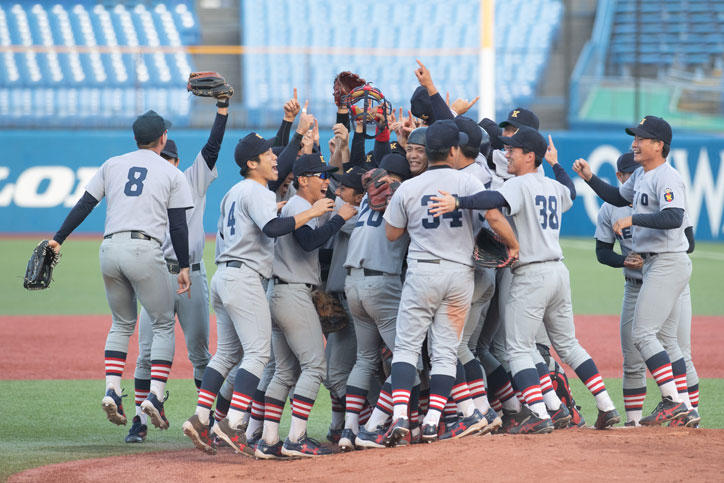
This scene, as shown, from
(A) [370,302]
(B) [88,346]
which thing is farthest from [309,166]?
(B) [88,346]

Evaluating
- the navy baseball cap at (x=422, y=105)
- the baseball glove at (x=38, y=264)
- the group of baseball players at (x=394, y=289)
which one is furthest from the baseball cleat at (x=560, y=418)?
the baseball glove at (x=38, y=264)

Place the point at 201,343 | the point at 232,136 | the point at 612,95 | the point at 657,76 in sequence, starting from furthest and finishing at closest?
the point at 657,76
the point at 612,95
the point at 232,136
the point at 201,343

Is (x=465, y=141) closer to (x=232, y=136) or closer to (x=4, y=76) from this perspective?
(x=232, y=136)

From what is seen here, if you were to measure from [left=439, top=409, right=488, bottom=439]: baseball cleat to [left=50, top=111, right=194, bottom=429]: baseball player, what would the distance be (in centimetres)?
183

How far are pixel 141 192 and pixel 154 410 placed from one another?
1.41 meters

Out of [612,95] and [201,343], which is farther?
[612,95]

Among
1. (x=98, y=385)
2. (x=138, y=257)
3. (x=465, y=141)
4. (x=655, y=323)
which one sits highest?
(x=465, y=141)

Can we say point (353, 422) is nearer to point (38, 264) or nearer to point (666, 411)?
point (666, 411)

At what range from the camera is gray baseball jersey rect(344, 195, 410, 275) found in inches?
232

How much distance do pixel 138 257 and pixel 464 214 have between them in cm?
209

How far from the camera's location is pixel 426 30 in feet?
84.9

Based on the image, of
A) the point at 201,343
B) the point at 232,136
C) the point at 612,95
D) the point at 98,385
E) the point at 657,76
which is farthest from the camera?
the point at 657,76

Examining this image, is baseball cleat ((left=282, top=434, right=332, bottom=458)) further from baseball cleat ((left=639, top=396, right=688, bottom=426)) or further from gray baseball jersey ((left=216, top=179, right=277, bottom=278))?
baseball cleat ((left=639, top=396, right=688, bottom=426))

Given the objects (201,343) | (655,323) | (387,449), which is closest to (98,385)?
(201,343)
